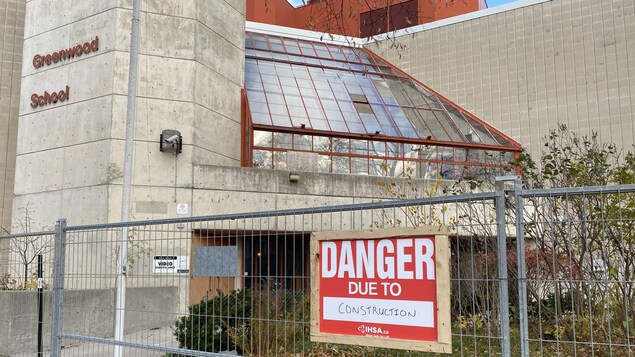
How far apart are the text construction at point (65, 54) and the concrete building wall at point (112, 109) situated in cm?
14

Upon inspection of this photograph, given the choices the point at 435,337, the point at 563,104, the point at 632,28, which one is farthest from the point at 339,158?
the point at 435,337

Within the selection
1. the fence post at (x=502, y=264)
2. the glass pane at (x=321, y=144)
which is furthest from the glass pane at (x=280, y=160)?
the fence post at (x=502, y=264)

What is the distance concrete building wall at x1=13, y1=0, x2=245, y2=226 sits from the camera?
17016 mm

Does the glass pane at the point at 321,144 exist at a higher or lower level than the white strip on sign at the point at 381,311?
higher

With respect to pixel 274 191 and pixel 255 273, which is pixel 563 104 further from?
pixel 255 273

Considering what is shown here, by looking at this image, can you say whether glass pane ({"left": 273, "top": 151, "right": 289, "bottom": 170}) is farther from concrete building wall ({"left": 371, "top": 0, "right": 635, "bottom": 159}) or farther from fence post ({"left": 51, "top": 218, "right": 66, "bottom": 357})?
fence post ({"left": 51, "top": 218, "right": 66, "bottom": 357})

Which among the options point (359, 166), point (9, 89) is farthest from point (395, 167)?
point (9, 89)

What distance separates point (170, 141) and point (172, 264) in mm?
11948

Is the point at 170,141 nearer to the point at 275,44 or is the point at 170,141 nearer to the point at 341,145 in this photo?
the point at 341,145

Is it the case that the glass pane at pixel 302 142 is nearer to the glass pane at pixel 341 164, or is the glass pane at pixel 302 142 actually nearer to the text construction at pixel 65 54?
the glass pane at pixel 341 164

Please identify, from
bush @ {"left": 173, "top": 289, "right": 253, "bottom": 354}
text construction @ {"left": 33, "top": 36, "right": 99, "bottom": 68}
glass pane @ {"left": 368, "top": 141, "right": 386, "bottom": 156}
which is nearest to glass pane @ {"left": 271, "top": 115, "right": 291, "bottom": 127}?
glass pane @ {"left": 368, "top": 141, "right": 386, "bottom": 156}

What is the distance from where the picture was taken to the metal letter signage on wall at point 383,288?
4.24 meters

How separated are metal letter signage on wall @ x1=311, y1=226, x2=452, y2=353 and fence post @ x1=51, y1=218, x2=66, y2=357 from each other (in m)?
3.45

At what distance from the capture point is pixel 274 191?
1866 centimetres
